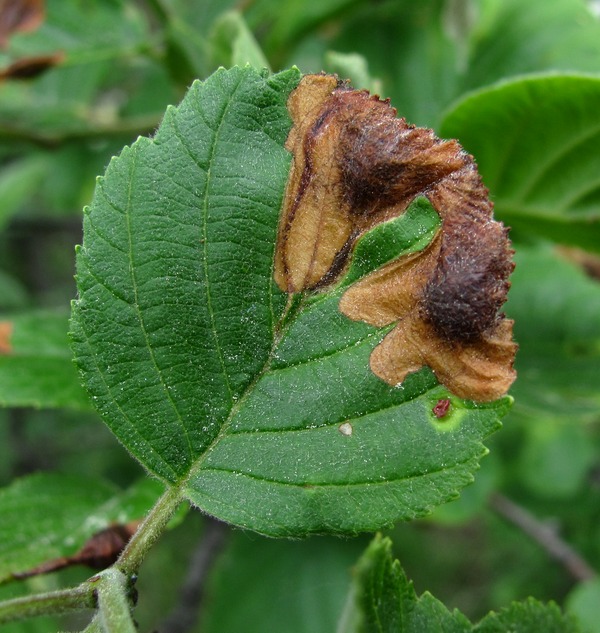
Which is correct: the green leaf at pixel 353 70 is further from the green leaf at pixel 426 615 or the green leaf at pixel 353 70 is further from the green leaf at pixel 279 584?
the green leaf at pixel 279 584

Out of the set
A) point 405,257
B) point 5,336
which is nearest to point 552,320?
point 405,257

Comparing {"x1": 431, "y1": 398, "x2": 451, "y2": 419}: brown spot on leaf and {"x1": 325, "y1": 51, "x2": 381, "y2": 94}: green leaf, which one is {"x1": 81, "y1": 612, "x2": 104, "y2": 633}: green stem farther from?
{"x1": 325, "y1": 51, "x2": 381, "y2": 94}: green leaf

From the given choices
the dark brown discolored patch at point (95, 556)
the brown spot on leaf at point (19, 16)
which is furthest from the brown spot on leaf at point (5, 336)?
the brown spot on leaf at point (19, 16)

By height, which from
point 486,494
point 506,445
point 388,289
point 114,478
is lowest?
point 506,445

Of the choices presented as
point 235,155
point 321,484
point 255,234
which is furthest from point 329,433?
point 235,155

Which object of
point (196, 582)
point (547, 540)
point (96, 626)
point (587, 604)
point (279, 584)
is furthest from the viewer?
point (547, 540)

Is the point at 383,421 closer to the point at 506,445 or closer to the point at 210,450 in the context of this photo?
the point at 210,450

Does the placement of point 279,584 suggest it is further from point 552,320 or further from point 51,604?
point 51,604

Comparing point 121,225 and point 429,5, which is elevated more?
point 429,5
